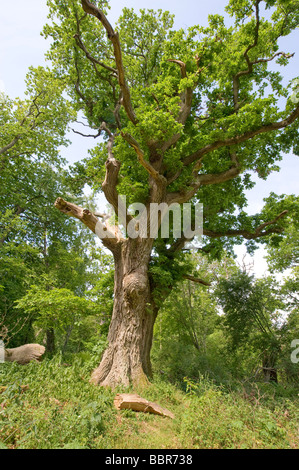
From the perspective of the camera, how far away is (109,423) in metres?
3.74

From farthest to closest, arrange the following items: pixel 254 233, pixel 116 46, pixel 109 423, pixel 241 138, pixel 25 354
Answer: pixel 254 233 → pixel 241 138 → pixel 25 354 → pixel 116 46 → pixel 109 423

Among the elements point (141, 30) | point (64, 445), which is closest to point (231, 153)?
point (141, 30)

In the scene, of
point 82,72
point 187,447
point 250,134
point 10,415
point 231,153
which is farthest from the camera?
point 82,72

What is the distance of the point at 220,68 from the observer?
30.7 feet

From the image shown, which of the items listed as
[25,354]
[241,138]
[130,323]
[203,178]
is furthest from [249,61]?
[25,354]

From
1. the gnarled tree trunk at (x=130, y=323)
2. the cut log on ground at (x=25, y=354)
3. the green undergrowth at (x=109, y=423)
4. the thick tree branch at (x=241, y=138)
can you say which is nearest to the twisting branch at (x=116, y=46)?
the thick tree branch at (x=241, y=138)

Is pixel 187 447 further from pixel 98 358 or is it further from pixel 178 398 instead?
pixel 98 358

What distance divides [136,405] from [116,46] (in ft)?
23.6

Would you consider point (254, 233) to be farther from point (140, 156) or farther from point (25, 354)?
point (25, 354)

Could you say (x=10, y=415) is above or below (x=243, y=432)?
above

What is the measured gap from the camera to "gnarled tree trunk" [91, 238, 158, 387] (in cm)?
593

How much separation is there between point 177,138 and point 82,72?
6.36 meters

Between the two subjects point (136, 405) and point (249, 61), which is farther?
point (249, 61)

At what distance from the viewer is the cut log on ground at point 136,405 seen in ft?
14.8
